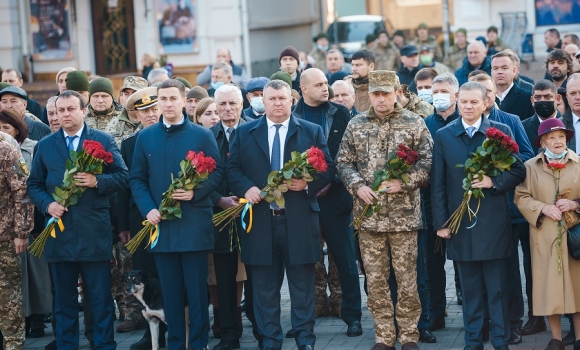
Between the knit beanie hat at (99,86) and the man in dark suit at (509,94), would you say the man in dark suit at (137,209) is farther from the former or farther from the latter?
the man in dark suit at (509,94)

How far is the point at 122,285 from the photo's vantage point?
10656 mm

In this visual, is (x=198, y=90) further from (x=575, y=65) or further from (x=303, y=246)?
(x=575, y=65)

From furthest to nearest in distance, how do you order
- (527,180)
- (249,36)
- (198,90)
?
(249,36), (198,90), (527,180)

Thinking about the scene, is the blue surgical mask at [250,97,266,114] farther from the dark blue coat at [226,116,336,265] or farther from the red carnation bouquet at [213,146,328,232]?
the red carnation bouquet at [213,146,328,232]

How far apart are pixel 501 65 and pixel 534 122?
59.3 inches

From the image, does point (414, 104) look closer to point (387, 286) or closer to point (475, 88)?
point (475, 88)

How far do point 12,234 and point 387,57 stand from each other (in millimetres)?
14466

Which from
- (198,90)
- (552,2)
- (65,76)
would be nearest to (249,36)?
(552,2)

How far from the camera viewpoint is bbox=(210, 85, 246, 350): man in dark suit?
938cm

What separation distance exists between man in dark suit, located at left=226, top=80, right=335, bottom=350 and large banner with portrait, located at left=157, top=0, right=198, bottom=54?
58.7 ft

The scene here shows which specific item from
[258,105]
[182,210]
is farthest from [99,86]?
[182,210]

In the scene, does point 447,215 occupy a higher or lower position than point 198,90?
lower

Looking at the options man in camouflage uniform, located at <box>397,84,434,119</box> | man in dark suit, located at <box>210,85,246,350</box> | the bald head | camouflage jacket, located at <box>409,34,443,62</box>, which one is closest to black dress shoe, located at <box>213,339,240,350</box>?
man in dark suit, located at <box>210,85,246,350</box>

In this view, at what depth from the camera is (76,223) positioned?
9.11m
